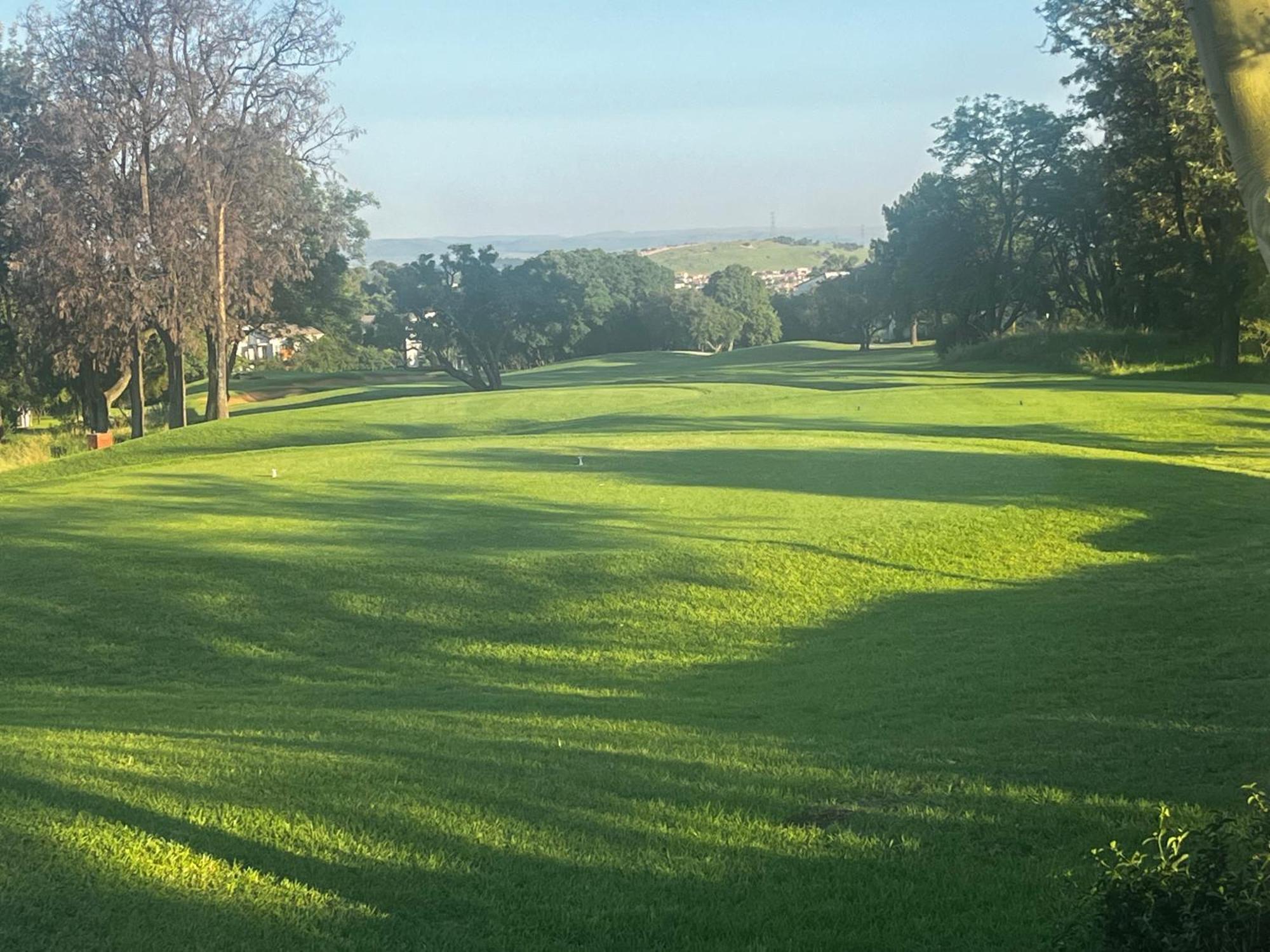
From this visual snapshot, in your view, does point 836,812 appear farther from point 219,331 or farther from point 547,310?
point 547,310

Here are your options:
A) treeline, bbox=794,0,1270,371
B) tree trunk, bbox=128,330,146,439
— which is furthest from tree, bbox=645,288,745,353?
tree trunk, bbox=128,330,146,439

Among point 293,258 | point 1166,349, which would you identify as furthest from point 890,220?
point 293,258

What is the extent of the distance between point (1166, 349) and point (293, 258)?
98.4ft

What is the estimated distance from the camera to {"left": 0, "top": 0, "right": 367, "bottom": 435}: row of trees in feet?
114

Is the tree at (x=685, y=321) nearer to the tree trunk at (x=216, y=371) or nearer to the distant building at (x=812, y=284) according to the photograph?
the distant building at (x=812, y=284)

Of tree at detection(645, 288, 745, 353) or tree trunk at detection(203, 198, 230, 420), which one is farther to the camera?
tree at detection(645, 288, 745, 353)

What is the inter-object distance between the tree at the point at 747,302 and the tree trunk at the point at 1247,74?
9198 cm

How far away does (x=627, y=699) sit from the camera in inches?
347

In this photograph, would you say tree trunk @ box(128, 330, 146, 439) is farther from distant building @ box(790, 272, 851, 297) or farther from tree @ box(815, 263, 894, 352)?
distant building @ box(790, 272, 851, 297)

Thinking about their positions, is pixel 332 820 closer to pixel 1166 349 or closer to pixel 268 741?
pixel 268 741

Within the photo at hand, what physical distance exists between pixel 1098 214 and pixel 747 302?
150ft

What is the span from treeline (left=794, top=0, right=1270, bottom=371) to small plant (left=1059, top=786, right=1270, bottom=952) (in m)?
18.3

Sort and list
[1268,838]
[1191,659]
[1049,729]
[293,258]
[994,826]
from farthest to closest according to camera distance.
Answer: [293,258] → [1191,659] → [1049,729] → [994,826] → [1268,838]

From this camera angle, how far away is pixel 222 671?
1058 centimetres
